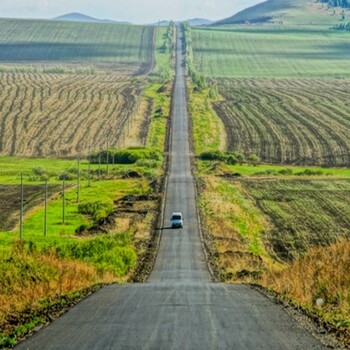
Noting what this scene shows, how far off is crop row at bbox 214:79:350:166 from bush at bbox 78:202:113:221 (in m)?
43.0

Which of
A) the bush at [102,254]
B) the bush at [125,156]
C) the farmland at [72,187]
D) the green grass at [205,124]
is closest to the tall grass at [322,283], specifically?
the farmland at [72,187]

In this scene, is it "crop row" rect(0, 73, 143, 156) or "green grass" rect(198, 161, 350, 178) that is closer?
"green grass" rect(198, 161, 350, 178)

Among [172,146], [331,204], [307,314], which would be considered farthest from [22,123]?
[307,314]

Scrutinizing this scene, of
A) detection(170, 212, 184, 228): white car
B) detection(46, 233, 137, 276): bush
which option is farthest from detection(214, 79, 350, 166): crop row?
detection(46, 233, 137, 276): bush

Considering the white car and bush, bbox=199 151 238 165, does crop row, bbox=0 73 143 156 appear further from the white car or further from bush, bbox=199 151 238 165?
the white car

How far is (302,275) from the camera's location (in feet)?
123

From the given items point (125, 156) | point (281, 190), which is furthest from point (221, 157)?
point (281, 190)

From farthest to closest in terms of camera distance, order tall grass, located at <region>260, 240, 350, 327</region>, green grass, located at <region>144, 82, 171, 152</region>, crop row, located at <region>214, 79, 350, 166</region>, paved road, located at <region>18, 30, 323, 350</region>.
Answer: green grass, located at <region>144, 82, 171, 152</region> → crop row, located at <region>214, 79, 350, 166</region> → tall grass, located at <region>260, 240, 350, 327</region> → paved road, located at <region>18, 30, 323, 350</region>

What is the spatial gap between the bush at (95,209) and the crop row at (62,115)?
4433 centimetres

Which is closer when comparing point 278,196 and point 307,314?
point 307,314

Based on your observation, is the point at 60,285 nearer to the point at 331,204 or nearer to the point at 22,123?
the point at 331,204

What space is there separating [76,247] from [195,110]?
11413 centimetres

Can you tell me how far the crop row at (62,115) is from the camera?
4998 inches

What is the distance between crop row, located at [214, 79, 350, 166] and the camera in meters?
121
